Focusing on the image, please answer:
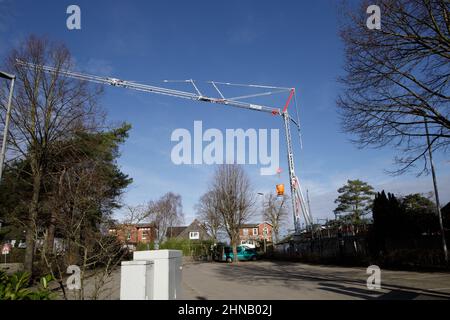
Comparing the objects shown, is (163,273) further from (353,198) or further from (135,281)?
(353,198)

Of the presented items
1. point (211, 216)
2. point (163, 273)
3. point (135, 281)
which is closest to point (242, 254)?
point (211, 216)

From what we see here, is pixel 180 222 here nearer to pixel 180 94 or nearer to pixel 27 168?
pixel 180 94

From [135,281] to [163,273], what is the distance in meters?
0.47

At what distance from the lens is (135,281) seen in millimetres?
4684

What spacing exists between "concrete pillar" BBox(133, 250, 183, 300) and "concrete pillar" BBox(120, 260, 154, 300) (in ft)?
0.73

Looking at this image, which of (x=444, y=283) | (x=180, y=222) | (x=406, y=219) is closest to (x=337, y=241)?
(x=406, y=219)

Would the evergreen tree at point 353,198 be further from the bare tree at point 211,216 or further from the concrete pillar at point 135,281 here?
the concrete pillar at point 135,281

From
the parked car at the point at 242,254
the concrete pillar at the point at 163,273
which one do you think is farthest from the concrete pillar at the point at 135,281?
the parked car at the point at 242,254

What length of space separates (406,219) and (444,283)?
28.2 ft

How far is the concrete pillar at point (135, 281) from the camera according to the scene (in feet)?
15.2

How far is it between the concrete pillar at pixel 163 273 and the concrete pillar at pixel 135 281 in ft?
0.73

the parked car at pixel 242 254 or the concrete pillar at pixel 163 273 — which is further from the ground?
the concrete pillar at pixel 163 273
